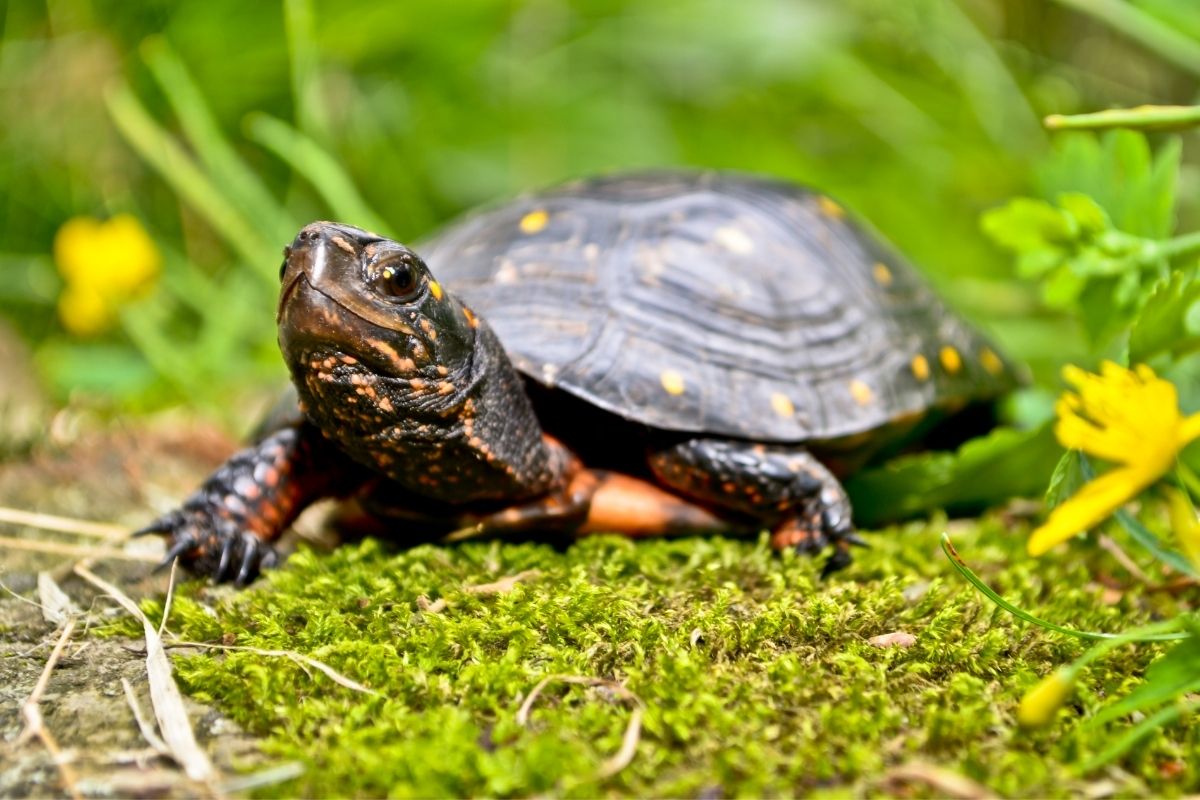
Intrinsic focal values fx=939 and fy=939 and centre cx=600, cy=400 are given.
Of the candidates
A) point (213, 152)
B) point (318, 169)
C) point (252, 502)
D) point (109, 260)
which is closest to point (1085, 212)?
point (252, 502)

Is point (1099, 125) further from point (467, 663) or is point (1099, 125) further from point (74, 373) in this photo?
point (74, 373)

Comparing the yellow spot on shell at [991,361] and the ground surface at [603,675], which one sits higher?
the ground surface at [603,675]

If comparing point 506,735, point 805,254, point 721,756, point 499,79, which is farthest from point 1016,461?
point 499,79

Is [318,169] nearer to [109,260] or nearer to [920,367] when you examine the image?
[109,260]


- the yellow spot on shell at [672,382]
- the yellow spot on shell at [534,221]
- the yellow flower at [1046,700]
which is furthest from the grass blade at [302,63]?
the yellow flower at [1046,700]

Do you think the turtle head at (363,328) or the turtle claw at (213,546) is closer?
the turtle head at (363,328)

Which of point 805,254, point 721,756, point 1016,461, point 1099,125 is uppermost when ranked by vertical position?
point 1099,125

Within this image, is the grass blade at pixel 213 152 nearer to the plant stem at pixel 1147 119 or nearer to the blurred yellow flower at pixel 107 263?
the blurred yellow flower at pixel 107 263
